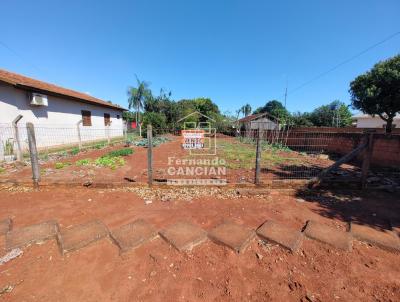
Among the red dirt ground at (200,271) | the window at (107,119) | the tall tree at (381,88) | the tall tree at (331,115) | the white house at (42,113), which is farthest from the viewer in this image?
the tall tree at (331,115)

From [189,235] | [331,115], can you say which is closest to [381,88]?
[189,235]

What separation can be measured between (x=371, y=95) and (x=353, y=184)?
942cm

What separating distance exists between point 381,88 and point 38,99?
18118 millimetres

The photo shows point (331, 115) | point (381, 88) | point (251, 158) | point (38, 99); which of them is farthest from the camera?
point (331, 115)

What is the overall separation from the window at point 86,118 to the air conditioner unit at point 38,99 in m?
3.75

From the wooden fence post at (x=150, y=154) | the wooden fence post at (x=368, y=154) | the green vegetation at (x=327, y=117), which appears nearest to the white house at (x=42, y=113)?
the wooden fence post at (x=150, y=154)

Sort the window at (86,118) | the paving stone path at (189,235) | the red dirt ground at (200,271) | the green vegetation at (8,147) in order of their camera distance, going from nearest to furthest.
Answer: the red dirt ground at (200,271) < the paving stone path at (189,235) < the green vegetation at (8,147) < the window at (86,118)

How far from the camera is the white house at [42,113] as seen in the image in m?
7.74

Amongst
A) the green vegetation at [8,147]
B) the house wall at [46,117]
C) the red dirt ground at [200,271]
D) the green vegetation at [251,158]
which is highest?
the house wall at [46,117]

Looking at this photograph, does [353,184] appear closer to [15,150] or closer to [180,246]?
[180,246]

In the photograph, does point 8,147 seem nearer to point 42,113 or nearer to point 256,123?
point 42,113

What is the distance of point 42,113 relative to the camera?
9953mm

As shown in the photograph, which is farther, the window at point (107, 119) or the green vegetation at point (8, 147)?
the window at point (107, 119)

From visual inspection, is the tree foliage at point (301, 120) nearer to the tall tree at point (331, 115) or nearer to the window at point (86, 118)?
the tall tree at point (331, 115)
